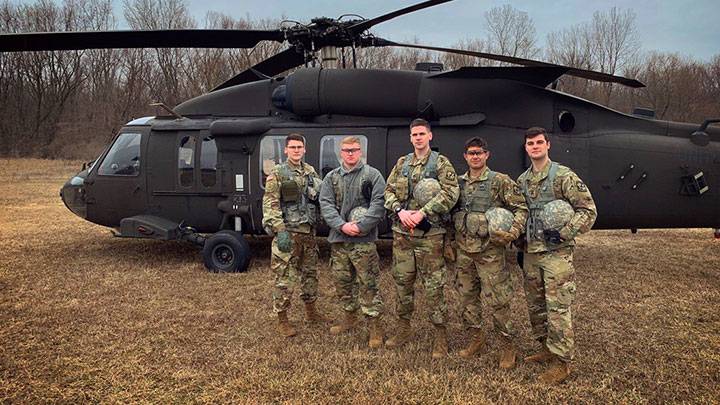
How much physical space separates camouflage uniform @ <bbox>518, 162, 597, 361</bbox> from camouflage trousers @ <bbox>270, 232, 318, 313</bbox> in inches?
78.6

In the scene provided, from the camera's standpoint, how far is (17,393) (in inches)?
136

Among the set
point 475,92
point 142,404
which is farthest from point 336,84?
point 142,404

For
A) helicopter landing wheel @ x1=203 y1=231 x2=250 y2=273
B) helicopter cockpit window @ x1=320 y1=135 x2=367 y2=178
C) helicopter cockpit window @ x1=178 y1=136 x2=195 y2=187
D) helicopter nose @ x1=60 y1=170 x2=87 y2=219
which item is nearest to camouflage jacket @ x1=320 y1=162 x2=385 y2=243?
helicopter cockpit window @ x1=320 y1=135 x2=367 y2=178

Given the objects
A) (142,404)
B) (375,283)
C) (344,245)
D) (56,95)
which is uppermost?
(56,95)

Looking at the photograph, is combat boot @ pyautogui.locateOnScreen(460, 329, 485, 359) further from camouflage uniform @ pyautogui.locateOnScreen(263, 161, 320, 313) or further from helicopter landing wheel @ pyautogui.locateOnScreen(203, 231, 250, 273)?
helicopter landing wheel @ pyautogui.locateOnScreen(203, 231, 250, 273)

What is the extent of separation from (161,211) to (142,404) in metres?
4.47

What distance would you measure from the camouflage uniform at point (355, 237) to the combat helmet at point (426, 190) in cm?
42

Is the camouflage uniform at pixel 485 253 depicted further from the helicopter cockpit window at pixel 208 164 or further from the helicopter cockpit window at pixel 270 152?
the helicopter cockpit window at pixel 208 164

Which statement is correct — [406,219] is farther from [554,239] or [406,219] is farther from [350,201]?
[554,239]

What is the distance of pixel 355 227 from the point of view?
418 cm

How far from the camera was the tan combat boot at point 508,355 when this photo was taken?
12.4 ft

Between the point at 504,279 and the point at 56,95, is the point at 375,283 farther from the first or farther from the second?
the point at 56,95

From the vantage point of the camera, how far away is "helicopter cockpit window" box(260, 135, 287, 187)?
7012 millimetres

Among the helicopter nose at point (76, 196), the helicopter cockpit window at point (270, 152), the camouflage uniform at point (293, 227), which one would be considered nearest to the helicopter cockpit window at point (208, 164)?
the helicopter cockpit window at point (270, 152)
